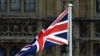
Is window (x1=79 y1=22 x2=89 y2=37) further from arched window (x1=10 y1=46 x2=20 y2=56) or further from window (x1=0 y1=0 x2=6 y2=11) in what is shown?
window (x1=0 y1=0 x2=6 y2=11)

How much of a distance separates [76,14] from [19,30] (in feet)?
7.32

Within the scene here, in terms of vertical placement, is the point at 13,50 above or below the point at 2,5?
below

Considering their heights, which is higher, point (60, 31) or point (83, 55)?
point (60, 31)

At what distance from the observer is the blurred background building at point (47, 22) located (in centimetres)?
1650

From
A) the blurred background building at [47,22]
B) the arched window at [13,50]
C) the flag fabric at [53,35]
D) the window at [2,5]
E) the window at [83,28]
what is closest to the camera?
the flag fabric at [53,35]

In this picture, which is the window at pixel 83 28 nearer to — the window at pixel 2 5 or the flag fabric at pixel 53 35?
the window at pixel 2 5

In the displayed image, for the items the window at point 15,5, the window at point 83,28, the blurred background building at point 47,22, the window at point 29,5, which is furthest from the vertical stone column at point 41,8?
the window at point 83,28

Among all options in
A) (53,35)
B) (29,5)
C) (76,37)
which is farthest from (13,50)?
(53,35)

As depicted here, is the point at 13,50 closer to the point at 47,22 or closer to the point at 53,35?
the point at 47,22

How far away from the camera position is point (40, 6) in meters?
16.8

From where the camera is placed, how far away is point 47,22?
16.5 metres

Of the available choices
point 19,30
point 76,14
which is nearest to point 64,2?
point 76,14

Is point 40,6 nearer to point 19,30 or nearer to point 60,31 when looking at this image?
point 19,30

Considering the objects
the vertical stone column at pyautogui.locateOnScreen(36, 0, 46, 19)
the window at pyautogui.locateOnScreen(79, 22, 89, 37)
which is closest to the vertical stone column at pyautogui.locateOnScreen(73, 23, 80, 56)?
the window at pyautogui.locateOnScreen(79, 22, 89, 37)
